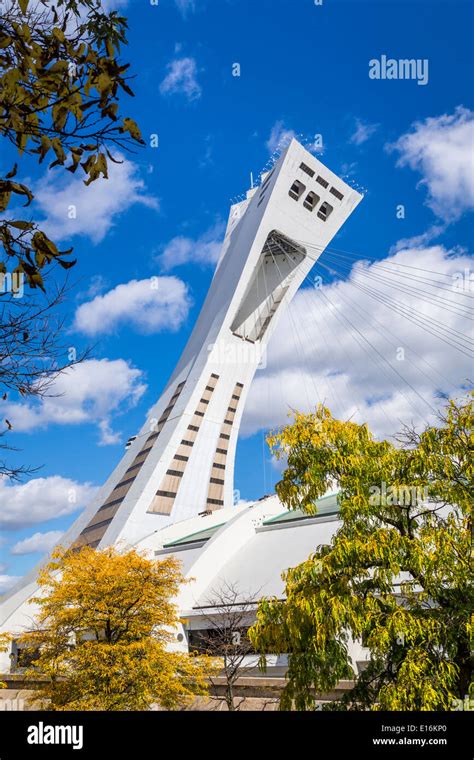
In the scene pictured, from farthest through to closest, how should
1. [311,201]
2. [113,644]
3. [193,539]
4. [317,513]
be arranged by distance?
[311,201] → [193,539] → [317,513] → [113,644]

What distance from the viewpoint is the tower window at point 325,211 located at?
177 feet

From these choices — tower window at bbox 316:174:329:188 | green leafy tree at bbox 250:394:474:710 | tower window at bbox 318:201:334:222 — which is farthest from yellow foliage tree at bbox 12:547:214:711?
tower window at bbox 316:174:329:188

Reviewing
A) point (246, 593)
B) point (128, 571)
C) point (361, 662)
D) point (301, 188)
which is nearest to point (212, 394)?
point (301, 188)

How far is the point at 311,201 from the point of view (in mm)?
53500

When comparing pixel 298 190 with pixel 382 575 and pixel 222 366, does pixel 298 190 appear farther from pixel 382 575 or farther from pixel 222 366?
pixel 382 575

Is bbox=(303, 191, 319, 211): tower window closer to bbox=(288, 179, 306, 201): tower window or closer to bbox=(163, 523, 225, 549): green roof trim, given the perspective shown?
bbox=(288, 179, 306, 201): tower window

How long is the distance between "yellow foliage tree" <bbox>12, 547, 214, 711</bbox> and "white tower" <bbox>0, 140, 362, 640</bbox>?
19049 mm

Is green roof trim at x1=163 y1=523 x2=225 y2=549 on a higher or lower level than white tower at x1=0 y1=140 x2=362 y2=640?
lower

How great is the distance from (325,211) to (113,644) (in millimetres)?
47214

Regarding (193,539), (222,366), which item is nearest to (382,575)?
(193,539)

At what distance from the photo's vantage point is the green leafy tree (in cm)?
673

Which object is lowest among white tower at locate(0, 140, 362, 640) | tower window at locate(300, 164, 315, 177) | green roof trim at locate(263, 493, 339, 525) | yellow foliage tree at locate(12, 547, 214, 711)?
yellow foliage tree at locate(12, 547, 214, 711)
